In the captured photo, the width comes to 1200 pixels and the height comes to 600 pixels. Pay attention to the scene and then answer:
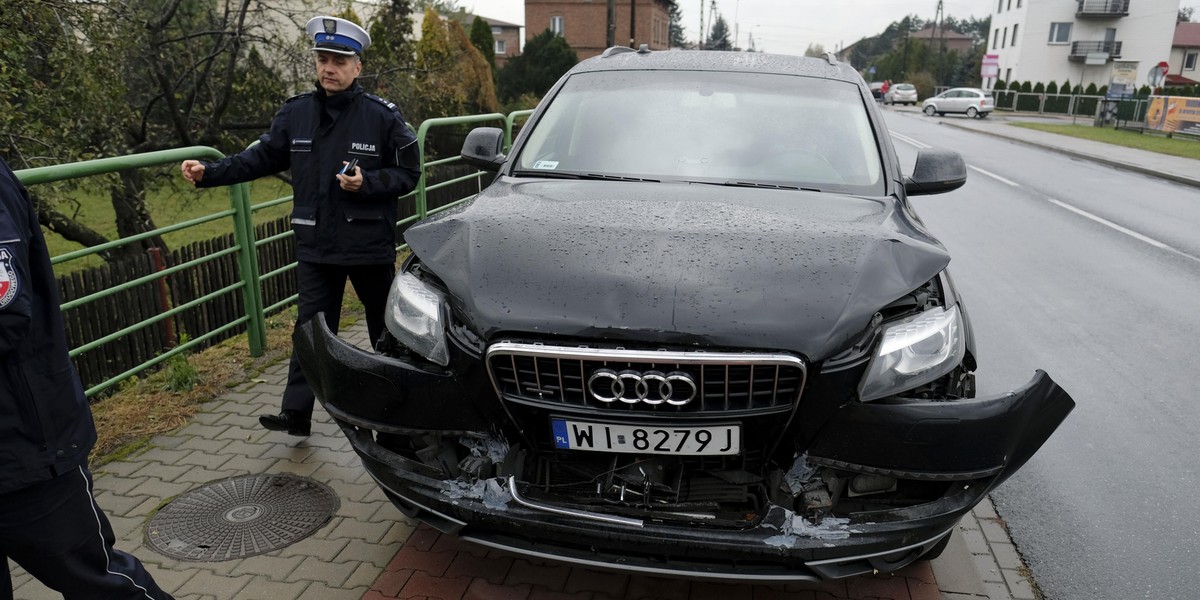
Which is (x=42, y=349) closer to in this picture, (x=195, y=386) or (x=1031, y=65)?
(x=195, y=386)

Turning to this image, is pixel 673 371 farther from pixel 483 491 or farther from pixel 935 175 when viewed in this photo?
pixel 935 175

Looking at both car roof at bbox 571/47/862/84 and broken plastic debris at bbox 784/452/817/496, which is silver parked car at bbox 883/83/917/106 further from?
broken plastic debris at bbox 784/452/817/496

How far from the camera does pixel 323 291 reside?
4078mm

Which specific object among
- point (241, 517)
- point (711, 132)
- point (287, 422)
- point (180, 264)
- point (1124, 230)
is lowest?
point (1124, 230)

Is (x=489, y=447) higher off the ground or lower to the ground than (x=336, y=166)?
lower

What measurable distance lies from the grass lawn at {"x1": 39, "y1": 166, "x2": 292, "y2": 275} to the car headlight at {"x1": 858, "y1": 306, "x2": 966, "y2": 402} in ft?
18.5

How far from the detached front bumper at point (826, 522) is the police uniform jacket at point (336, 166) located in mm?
1599

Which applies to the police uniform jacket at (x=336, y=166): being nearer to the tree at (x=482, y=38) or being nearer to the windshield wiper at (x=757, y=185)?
the windshield wiper at (x=757, y=185)

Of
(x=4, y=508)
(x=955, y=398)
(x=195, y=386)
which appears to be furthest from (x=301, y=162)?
(x=955, y=398)

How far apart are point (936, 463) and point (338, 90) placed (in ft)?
9.50

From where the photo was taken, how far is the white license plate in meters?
2.43

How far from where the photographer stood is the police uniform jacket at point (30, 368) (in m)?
1.88

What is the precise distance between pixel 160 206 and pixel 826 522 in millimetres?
17128

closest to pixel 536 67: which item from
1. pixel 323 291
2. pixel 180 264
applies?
pixel 180 264
